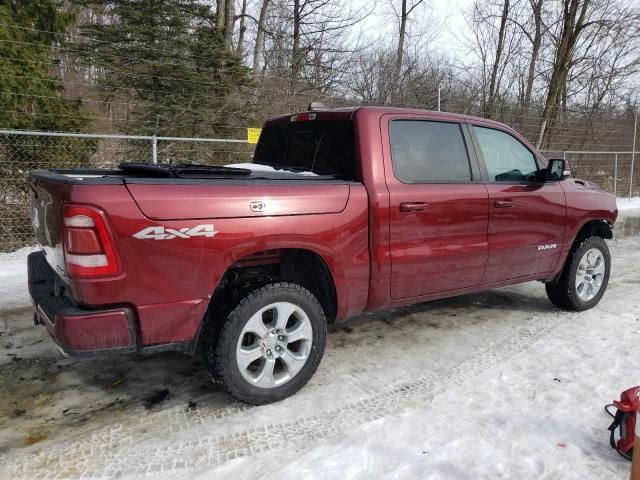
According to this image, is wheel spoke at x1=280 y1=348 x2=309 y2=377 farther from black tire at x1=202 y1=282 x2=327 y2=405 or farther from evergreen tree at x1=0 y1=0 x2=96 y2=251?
evergreen tree at x1=0 y1=0 x2=96 y2=251

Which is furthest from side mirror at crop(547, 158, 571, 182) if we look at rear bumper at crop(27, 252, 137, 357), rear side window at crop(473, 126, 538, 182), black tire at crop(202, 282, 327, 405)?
rear bumper at crop(27, 252, 137, 357)

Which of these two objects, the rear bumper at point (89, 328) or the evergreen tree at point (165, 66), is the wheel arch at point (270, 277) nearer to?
the rear bumper at point (89, 328)

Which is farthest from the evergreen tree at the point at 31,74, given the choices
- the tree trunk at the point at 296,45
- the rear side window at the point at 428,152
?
the tree trunk at the point at 296,45

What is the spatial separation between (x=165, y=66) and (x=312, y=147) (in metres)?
10.3

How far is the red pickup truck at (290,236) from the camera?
244 cm

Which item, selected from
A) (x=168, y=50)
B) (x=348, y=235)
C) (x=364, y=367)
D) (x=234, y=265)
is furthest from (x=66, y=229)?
(x=168, y=50)

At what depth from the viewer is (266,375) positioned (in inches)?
116

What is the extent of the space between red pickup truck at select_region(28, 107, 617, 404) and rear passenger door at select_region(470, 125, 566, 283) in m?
0.01

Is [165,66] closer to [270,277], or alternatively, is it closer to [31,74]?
[31,74]

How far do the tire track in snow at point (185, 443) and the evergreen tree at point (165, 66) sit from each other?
9.31 m

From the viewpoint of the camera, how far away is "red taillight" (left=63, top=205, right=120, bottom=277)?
7.64 ft

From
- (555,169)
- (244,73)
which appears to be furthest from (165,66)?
(555,169)

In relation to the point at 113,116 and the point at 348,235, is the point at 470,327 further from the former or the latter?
the point at 113,116

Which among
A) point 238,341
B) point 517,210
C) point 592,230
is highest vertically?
point 517,210
